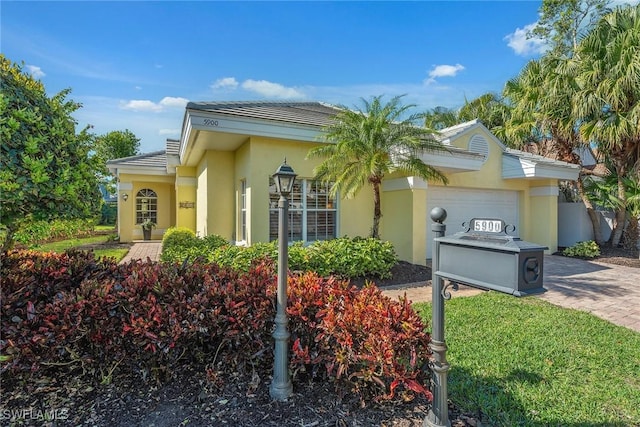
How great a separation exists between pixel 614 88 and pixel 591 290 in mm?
7496

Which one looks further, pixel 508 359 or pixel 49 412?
pixel 508 359

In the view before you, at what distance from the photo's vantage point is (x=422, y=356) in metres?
2.77

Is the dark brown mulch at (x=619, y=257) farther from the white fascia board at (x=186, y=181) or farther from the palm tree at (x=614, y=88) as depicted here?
the white fascia board at (x=186, y=181)

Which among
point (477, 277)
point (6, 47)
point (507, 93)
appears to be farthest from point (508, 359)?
point (507, 93)

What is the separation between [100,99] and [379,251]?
8.30 meters

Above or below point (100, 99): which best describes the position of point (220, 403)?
below

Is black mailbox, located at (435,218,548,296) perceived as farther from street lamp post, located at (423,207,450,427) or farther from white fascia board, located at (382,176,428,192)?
white fascia board, located at (382,176,428,192)

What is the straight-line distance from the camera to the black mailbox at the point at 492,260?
204 cm

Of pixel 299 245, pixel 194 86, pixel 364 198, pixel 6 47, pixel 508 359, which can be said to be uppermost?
pixel 194 86

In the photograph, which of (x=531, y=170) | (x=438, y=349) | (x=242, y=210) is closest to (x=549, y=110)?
(x=531, y=170)

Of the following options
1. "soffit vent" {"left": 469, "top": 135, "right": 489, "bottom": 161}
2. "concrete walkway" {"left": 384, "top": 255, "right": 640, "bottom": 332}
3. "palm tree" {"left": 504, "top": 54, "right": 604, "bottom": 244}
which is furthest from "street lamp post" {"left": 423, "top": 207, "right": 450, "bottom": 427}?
"palm tree" {"left": 504, "top": 54, "right": 604, "bottom": 244}

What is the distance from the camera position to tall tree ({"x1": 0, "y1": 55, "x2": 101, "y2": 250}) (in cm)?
299

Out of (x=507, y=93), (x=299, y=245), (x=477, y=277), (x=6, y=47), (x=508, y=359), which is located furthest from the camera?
(x=507, y=93)

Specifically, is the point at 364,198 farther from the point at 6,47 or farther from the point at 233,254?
the point at 6,47
